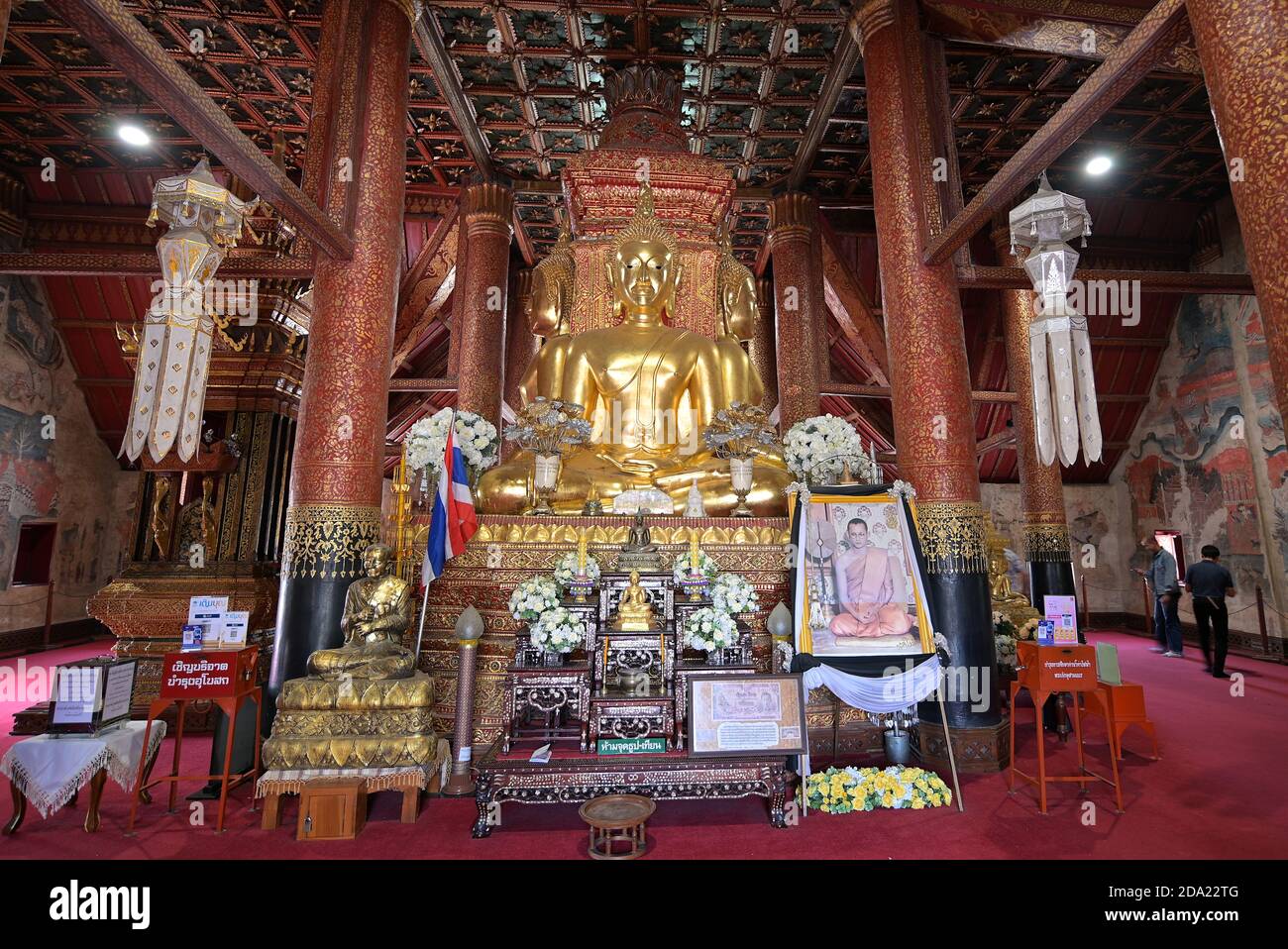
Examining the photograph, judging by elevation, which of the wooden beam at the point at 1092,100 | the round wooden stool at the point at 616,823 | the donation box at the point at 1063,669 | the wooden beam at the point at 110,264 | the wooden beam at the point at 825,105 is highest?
the wooden beam at the point at 825,105

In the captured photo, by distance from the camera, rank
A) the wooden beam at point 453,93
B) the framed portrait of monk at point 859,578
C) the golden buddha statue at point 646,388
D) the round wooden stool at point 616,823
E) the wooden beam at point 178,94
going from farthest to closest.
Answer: the wooden beam at point 453,93, the golden buddha statue at point 646,388, the framed portrait of monk at point 859,578, the round wooden stool at point 616,823, the wooden beam at point 178,94

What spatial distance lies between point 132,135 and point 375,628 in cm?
932

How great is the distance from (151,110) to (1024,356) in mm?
13140

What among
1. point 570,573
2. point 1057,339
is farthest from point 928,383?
point 570,573

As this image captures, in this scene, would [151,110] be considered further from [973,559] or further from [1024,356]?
[1024,356]

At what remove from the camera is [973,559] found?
5121mm

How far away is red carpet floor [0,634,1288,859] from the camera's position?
3.37m

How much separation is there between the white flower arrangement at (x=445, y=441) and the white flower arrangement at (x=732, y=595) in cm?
235

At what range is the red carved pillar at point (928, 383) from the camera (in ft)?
16.3

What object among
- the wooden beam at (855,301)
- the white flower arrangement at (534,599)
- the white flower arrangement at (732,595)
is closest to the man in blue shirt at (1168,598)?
the wooden beam at (855,301)

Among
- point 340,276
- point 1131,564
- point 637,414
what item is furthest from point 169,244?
point 1131,564

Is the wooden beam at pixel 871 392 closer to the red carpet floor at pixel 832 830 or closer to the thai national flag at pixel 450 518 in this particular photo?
the red carpet floor at pixel 832 830

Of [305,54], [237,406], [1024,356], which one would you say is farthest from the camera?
[1024,356]

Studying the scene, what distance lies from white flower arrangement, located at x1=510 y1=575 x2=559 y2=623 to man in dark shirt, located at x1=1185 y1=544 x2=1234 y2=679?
28.7 feet
